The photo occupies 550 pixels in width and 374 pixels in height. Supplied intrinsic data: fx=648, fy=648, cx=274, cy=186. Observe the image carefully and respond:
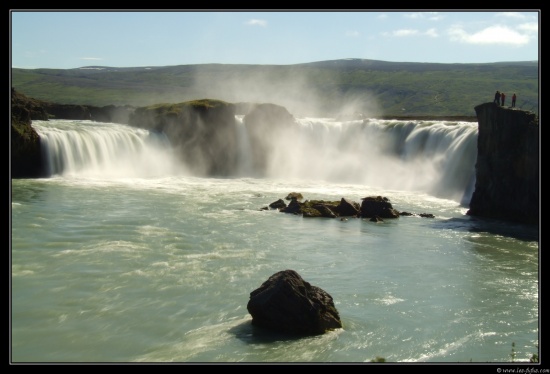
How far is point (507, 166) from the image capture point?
36.1m

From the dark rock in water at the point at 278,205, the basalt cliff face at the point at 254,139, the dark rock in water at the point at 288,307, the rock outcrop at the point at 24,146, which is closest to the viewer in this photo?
the dark rock in water at the point at 288,307

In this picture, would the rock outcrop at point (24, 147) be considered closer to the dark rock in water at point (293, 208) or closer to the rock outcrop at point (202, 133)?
the rock outcrop at point (202, 133)

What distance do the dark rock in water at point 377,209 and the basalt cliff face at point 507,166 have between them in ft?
17.6

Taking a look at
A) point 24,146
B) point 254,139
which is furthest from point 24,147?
point 254,139

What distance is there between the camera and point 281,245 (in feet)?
89.6

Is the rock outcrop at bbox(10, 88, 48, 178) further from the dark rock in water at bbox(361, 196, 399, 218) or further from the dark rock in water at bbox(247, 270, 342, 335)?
the dark rock in water at bbox(247, 270, 342, 335)

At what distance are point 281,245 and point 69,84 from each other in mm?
144455

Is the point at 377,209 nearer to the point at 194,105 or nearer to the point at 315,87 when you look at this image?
the point at 194,105

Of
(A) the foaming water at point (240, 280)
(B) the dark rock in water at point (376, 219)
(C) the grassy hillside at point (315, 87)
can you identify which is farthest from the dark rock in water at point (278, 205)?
(C) the grassy hillside at point (315, 87)

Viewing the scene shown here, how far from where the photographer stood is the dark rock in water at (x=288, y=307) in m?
15.7

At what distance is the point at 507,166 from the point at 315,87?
13267cm

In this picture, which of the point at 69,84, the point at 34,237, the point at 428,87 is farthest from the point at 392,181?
the point at 69,84
